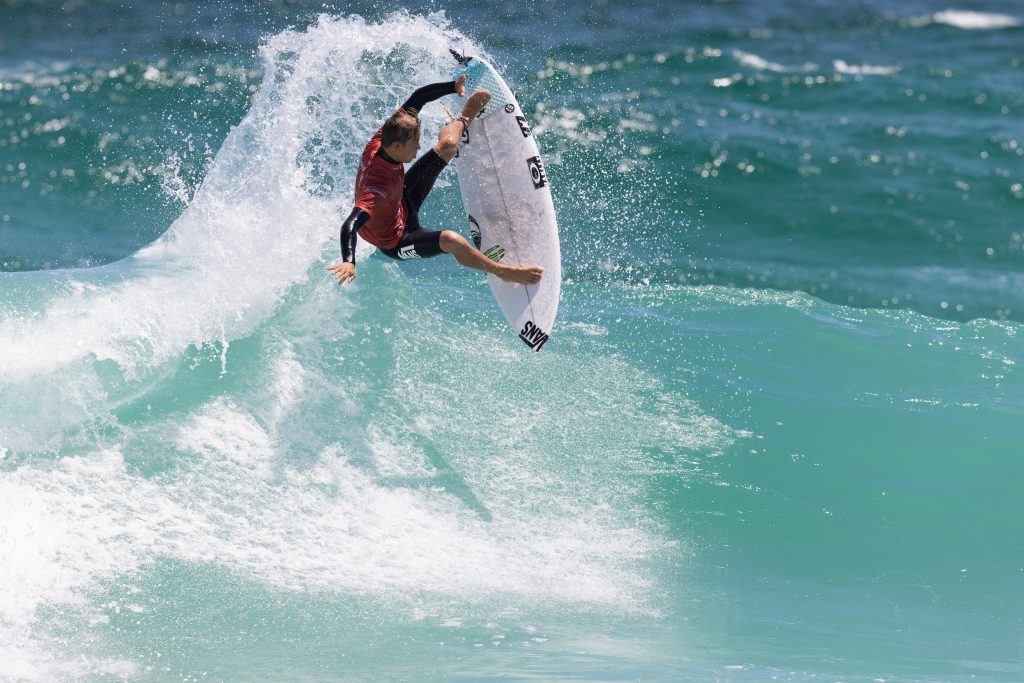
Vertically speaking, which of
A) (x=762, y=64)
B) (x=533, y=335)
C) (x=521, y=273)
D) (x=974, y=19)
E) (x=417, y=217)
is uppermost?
(x=974, y=19)

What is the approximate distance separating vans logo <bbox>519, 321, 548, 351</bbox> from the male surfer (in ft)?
1.14

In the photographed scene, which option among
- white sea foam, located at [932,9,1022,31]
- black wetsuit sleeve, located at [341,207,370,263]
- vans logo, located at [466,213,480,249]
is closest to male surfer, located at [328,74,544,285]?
black wetsuit sleeve, located at [341,207,370,263]

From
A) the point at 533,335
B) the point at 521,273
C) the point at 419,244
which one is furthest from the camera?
the point at 533,335

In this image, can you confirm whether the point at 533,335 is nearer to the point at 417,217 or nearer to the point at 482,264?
the point at 482,264

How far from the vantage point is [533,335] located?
7887mm

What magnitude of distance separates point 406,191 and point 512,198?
0.85 m

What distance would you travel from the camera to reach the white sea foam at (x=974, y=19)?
22609mm

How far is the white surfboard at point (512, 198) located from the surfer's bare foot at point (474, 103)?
11 cm

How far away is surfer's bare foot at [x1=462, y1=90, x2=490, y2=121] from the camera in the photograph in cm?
766

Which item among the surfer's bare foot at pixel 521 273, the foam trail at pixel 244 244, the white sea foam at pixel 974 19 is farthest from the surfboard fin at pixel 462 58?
the white sea foam at pixel 974 19

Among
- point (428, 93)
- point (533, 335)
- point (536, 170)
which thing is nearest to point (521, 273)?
point (533, 335)

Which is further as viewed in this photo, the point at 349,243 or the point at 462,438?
the point at 462,438

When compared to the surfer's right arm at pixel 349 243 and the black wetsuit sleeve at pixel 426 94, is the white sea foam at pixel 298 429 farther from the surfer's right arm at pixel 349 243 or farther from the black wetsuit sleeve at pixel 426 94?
the surfer's right arm at pixel 349 243

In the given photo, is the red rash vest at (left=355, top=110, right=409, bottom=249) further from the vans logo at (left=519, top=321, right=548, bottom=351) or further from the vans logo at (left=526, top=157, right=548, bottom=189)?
the vans logo at (left=519, top=321, right=548, bottom=351)
